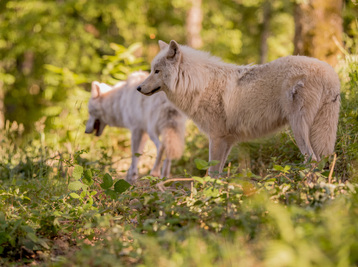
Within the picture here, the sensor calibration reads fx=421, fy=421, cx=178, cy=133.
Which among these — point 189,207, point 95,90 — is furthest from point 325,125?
point 95,90

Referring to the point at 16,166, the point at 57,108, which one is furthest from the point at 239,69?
the point at 57,108

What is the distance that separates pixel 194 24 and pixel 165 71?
407 inches

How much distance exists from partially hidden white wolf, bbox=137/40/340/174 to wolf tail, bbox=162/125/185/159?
1390 millimetres

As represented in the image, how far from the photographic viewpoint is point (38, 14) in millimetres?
14766

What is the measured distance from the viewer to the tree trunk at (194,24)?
582 inches

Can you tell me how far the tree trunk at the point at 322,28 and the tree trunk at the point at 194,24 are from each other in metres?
6.95

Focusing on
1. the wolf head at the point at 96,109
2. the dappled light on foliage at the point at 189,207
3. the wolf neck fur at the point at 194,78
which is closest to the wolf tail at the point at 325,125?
the dappled light on foliage at the point at 189,207

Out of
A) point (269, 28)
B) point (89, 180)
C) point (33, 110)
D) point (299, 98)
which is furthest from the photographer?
point (269, 28)

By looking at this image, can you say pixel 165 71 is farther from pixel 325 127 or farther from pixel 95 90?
pixel 95 90

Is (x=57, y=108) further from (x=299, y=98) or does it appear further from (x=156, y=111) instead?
(x=299, y=98)

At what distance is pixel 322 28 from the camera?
7.89m

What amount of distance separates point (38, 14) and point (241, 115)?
12.0 meters

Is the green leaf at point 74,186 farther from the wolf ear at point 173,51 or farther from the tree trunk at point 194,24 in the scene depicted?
the tree trunk at point 194,24

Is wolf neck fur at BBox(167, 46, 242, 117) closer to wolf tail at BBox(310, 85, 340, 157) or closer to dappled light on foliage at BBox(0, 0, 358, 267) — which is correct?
dappled light on foliage at BBox(0, 0, 358, 267)
